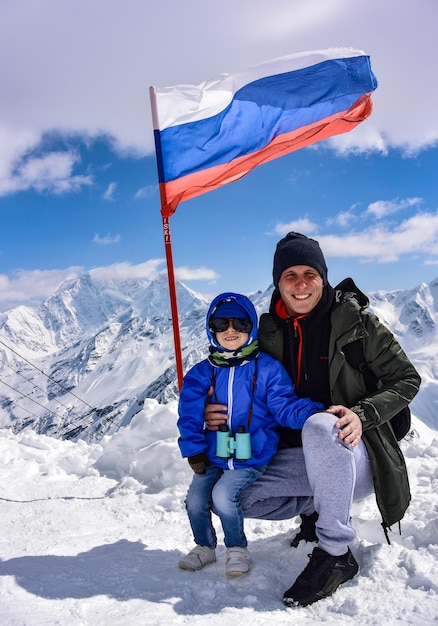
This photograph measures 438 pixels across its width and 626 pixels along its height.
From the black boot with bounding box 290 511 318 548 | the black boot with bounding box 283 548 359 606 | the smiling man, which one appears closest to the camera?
the black boot with bounding box 283 548 359 606

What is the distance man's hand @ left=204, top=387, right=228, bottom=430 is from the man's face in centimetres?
88

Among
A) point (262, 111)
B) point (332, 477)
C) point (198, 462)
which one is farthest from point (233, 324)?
point (262, 111)

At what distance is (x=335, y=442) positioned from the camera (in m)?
2.84

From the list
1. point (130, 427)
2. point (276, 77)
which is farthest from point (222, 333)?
point (130, 427)

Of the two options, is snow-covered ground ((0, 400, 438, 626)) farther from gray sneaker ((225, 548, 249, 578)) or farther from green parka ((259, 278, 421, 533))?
green parka ((259, 278, 421, 533))

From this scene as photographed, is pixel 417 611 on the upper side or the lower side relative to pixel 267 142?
lower

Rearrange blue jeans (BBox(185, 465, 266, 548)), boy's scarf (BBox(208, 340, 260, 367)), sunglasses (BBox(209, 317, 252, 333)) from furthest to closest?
sunglasses (BBox(209, 317, 252, 333)) < boy's scarf (BBox(208, 340, 260, 367)) < blue jeans (BBox(185, 465, 266, 548))

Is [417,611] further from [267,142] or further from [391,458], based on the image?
[267,142]

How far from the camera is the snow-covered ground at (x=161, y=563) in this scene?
2.61m

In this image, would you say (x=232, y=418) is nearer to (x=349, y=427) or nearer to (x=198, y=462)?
(x=198, y=462)

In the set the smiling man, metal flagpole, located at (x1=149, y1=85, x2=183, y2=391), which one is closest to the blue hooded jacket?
the smiling man

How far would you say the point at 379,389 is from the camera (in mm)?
3174

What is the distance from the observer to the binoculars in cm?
328

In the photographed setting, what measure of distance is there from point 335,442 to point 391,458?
1.70 feet
